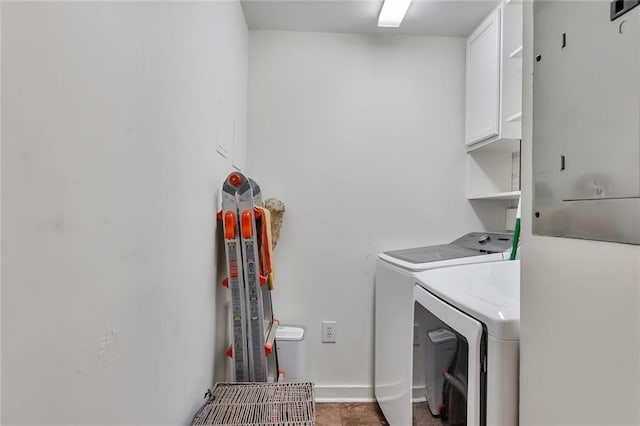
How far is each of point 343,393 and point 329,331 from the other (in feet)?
1.23

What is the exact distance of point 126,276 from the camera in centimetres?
70

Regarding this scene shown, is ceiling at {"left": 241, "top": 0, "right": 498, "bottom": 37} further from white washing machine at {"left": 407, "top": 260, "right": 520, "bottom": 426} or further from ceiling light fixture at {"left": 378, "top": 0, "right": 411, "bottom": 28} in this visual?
white washing machine at {"left": 407, "top": 260, "right": 520, "bottom": 426}

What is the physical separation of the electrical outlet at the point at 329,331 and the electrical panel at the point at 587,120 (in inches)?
65.1

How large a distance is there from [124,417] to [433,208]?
1857 millimetres

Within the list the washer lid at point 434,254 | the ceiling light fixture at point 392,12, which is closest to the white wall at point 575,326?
the washer lid at point 434,254

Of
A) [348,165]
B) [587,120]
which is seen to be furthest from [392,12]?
[587,120]

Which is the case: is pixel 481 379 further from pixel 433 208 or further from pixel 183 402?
pixel 433 208

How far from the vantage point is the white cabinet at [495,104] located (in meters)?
1.76

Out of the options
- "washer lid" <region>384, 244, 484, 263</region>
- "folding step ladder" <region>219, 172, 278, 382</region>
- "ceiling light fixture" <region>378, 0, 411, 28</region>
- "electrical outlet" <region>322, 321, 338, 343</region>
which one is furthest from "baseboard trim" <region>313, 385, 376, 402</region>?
"ceiling light fixture" <region>378, 0, 411, 28</region>

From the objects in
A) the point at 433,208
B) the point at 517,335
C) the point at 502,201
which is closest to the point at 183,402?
the point at 517,335

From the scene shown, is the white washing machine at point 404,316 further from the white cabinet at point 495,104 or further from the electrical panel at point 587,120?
the electrical panel at point 587,120

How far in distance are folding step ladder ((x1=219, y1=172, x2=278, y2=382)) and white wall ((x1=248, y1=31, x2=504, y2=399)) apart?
2.08 feet

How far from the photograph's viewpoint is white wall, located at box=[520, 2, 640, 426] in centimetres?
41

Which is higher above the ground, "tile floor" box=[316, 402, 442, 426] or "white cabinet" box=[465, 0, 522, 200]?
"white cabinet" box=[465, 0, 522, 200]
